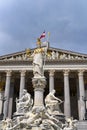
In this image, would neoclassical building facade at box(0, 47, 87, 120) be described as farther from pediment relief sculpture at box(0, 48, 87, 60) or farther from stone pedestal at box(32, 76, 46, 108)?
stone pedestal at box(32, 76, 46, 108)

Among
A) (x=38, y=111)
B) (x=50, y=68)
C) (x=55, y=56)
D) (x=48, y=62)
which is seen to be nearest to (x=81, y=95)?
(x=50, y=68)

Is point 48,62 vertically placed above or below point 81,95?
above

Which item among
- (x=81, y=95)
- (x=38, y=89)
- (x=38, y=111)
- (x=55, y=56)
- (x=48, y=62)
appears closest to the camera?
(x=38, y=111)

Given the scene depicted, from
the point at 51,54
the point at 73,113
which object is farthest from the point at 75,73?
the point at 73,113

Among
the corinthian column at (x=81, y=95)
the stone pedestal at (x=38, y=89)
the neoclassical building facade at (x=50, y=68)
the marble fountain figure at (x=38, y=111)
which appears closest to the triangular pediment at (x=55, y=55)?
the neoclassical building facade at (x=50, y=68)

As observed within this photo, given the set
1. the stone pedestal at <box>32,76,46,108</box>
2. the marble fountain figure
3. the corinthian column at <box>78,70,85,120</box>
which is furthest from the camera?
the corinthian column at <box>78,70,85,120</box>

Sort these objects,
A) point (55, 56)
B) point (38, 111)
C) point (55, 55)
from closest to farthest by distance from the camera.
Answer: point (38, 111) < point (55, 56) < point (55, 55)

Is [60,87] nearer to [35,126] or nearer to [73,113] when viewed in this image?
[73,113]

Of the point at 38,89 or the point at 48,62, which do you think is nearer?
the point at 38,89

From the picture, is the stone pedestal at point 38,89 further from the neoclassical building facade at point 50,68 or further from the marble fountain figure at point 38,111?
the neoclassical building facade at point 50,68

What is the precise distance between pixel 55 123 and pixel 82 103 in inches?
1117

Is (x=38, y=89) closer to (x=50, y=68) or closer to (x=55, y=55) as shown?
(x=50, y=68)

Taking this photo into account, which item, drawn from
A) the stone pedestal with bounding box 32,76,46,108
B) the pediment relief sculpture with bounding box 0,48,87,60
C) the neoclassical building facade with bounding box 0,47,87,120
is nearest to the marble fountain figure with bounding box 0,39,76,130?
the stone pedestal with bounding box 32,76,46,108

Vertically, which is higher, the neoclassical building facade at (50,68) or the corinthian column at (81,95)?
the neoclassical building facade at (50,68)
